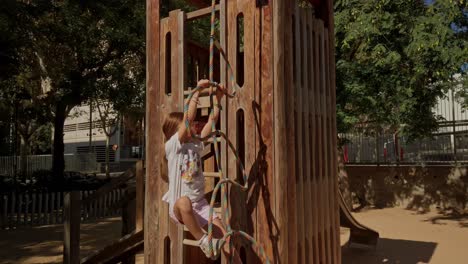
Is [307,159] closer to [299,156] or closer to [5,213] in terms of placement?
[299,156]

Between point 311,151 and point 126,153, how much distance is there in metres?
39.4

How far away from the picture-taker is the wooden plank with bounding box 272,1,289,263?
3.61 metres

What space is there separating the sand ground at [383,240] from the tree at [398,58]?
2524 mm

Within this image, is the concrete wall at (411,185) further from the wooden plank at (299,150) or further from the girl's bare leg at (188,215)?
the girl's bare leg at (188,215)

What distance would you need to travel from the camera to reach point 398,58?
8461 mm

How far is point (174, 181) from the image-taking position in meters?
3.32

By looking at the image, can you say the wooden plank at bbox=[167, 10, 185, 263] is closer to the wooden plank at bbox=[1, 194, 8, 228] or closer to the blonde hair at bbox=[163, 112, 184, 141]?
the blonde hair at bbox=[163, 112, 184, 141]

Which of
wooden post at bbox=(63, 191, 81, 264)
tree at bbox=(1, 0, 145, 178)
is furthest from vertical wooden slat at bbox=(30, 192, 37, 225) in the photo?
wooden post at bbox=(63, 191, 81, 264)

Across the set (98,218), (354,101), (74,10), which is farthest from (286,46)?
(74,10)

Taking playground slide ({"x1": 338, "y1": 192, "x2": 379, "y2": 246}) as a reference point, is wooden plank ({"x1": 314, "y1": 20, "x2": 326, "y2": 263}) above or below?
above

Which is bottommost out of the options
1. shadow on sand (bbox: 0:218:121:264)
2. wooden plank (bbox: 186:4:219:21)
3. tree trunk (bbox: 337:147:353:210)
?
shadow on sand (bbox: 0:218:121:264)

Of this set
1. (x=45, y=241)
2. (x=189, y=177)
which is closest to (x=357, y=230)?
(x=189, y=177)

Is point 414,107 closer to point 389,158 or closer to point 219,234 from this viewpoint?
point 389,158

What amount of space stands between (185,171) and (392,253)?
596 cm
